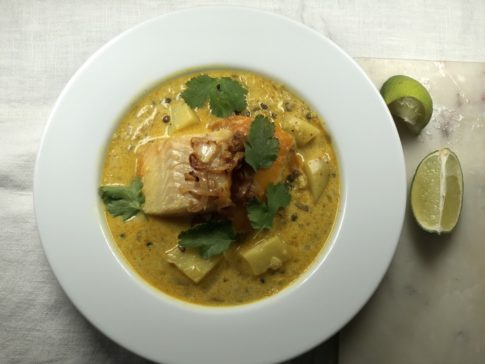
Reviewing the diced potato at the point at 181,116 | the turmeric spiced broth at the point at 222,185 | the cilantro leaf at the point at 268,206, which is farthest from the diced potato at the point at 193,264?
the diced potato at the point at 181,116

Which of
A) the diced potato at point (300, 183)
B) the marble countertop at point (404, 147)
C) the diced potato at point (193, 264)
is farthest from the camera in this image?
the marble countertop at point (404, 147)

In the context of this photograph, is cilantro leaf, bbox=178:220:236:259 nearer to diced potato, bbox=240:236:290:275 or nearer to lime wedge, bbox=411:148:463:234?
diced potato, bbox=240:236:290:275

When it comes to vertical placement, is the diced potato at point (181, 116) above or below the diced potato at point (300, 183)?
above

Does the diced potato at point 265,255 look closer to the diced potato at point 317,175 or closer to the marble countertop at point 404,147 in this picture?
the diced potato at point 317,175

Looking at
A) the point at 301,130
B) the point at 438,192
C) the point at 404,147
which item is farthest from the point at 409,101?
the point at 301,130

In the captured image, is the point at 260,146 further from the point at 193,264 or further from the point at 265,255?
the point at 193,264
